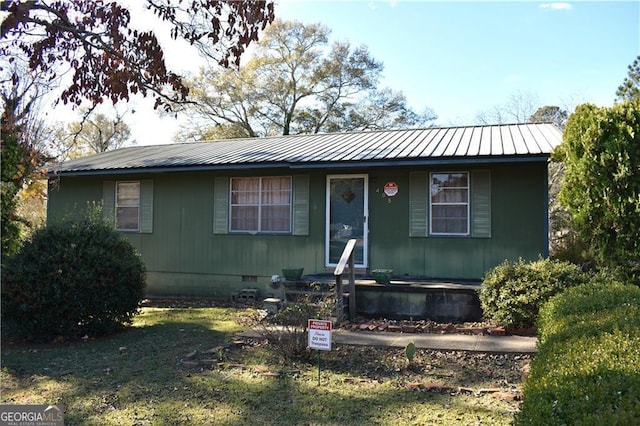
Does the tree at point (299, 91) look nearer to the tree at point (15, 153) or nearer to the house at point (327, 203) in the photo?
the house at point (327, 203)

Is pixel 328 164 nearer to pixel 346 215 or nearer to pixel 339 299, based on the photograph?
pixel 346 215

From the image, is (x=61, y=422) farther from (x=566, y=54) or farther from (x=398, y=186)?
(x=566, y=54)

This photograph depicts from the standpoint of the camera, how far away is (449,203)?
31.9 feet

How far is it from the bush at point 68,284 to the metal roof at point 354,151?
384 centimetres

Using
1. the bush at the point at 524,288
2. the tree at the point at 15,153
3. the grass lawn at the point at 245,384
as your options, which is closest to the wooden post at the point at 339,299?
the grass lawn at the point at 245,384

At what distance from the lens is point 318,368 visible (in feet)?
17.5

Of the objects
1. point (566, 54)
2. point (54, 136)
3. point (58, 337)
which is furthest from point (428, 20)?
point (54, 136)

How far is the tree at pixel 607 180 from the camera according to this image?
22.7ft

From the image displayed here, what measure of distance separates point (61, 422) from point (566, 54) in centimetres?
1365

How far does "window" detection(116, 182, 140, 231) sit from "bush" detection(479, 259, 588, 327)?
28.9 feet

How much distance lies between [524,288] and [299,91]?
2480 cm

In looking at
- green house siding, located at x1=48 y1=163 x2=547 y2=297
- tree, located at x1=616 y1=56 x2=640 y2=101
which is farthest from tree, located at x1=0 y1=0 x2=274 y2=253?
tree, located at x1=616 y1=56 x2=640 y2=101

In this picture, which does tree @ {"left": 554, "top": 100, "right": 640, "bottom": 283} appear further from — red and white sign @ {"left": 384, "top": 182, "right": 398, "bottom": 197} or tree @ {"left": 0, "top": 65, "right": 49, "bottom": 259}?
tree @ {"left": 0, "top": 65, "right": 49, "bottom": 259}

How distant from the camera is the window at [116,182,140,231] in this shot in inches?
490
